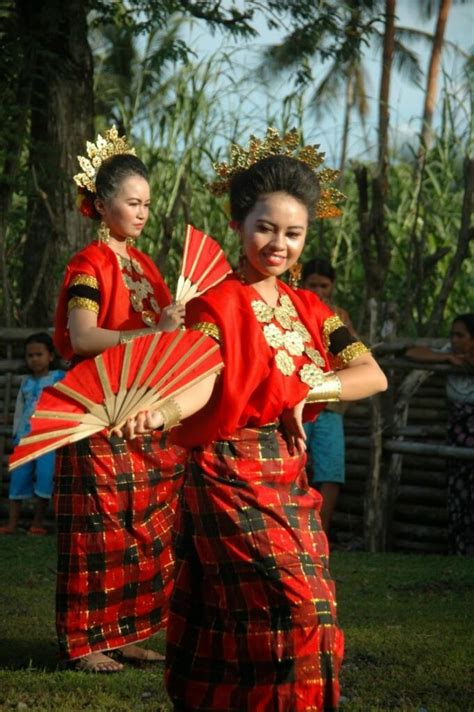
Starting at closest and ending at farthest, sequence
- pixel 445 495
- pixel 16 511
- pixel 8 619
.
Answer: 1. pixel 8 619
2. pixel 445 495
3. pixel 16 511

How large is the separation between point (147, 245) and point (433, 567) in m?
5.10

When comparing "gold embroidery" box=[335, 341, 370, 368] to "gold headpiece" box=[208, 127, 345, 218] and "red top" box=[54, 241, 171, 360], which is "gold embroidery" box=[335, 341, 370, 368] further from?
"red top" box=[54, 241, 171, 360]

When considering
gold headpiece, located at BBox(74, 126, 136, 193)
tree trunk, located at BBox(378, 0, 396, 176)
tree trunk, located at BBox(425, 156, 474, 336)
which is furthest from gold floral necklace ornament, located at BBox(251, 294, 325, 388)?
tree trunk, located at BBox(425, 156, 474, 336)

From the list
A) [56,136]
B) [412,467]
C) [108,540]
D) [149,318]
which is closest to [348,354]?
[149,318]

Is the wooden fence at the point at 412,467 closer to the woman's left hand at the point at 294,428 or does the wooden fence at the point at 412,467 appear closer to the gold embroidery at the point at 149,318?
the gold embroidery at the point at 149,318

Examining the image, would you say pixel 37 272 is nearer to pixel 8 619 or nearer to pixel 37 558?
pixel 37 558

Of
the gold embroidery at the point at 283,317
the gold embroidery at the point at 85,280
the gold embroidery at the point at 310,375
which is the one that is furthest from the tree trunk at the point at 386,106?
the gold embroidery at the point at 310,375

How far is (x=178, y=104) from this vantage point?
436 inches

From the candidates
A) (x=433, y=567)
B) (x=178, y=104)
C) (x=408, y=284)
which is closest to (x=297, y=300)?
(x=433, y=567)

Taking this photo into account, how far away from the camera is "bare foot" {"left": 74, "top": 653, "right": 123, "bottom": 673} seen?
4.98 m

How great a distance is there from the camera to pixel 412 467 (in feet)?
29.0

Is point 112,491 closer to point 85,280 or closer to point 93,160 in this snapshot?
point 85,280

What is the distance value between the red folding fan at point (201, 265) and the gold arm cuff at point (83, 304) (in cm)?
74

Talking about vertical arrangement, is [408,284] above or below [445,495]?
above
